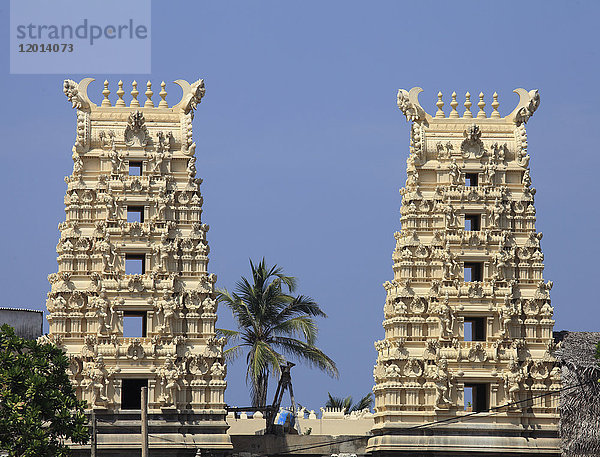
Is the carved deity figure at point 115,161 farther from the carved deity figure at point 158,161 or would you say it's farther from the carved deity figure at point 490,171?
the carved deity figure at point 490,171

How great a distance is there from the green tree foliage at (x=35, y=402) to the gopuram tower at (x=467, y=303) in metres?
13.1

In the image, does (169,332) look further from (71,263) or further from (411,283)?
(411,283)

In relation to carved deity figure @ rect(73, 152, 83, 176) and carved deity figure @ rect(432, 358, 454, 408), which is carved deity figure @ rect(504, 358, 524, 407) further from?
carved deity figure @ rect(73, 152, 83, 176)

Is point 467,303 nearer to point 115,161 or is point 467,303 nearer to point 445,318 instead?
point 445,318

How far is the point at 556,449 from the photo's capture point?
66.4 metres

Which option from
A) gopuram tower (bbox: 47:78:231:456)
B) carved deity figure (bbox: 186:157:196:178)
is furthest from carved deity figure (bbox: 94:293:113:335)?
carved deity figure (bbox: 186:157:196:178)

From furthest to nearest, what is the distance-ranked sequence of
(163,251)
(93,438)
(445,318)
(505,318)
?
(163,251) → (505,318) → (445,318) → (93,438)

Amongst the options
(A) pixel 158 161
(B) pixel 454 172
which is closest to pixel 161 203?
(A) pixel 158 161

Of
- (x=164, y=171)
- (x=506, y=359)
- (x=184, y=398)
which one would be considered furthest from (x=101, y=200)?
(x=506, y=359)

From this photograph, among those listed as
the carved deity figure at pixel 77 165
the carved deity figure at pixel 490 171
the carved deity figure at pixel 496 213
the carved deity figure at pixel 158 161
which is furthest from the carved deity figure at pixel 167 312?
the carved deity figure at pixel 490 171

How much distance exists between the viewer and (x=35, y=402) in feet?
194

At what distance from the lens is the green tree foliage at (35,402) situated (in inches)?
2297

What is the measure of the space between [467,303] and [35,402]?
17.8 m

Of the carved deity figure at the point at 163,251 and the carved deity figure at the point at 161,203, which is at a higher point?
the carved deity figure at the point at 161,203
